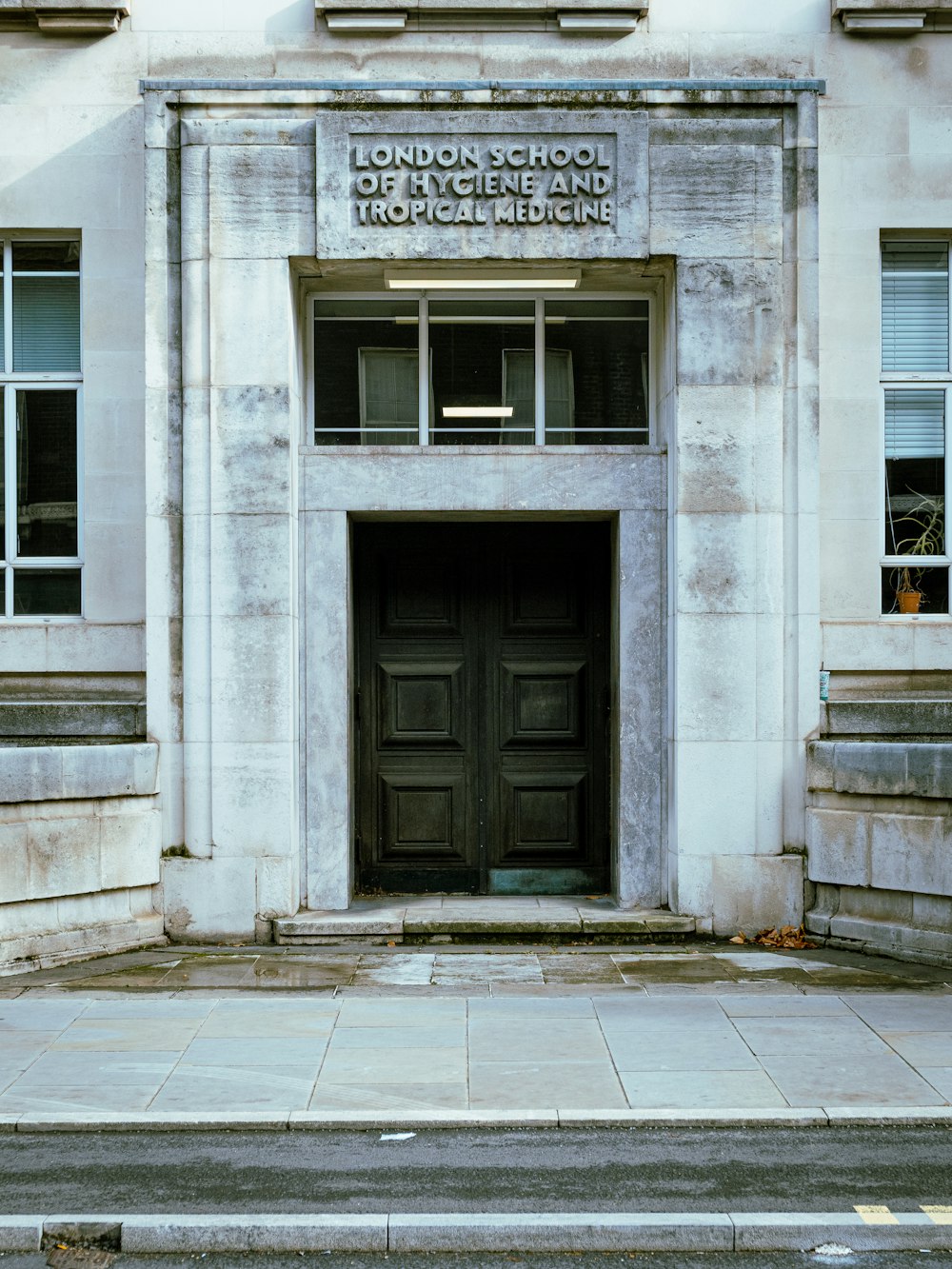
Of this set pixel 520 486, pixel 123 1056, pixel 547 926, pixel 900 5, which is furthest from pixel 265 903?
pixel 900 5

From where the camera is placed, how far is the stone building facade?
35.9 ft

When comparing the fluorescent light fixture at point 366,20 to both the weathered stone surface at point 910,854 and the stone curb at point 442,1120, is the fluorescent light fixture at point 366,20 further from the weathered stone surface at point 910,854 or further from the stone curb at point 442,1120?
the stone curb at point 442,1120

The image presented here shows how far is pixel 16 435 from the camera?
1169cm

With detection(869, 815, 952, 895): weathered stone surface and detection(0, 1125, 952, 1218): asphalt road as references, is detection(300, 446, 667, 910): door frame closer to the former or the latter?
detection(869, 815, 952, 895): weathered stone surface

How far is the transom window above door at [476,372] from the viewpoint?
1166cm

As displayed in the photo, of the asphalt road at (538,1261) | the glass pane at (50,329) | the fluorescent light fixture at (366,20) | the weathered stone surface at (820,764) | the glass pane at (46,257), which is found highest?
the fluorescent light fixture at (366,20)

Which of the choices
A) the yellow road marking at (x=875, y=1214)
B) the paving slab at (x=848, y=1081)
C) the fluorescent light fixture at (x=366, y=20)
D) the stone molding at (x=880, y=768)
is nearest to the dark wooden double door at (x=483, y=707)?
the stone molding at (x=880, y=768)

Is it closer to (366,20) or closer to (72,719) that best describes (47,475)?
(72,719)

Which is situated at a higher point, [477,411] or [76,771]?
[477,411]

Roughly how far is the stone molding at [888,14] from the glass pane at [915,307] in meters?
1.74

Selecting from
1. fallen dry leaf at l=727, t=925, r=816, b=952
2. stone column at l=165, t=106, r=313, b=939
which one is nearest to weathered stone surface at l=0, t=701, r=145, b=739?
stone column at l=165, t=106, r=313, b=939

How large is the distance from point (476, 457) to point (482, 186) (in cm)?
216

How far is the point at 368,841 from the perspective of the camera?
12039mm

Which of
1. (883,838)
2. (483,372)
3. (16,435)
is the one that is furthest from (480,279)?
(883,838)
